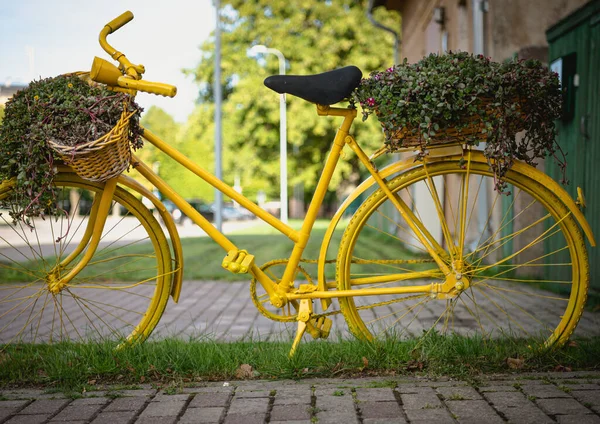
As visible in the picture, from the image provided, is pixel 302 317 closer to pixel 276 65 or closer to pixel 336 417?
A: pixel 336 417

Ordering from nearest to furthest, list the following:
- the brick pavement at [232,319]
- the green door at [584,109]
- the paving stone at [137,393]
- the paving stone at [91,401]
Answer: the paving stone at [91,401], the paving stone at [137,393], the brick pavement at [232,319], the green door at [584,109]

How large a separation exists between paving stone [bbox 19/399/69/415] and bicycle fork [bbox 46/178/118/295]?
25.2 inches

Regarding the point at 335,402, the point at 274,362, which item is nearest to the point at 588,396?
the point at 335,402

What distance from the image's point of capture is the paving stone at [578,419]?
8.57 feet

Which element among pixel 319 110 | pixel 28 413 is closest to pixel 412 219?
pixel 319 110

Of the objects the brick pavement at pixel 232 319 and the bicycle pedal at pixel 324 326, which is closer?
the bicycle pedal at pixel 324 326

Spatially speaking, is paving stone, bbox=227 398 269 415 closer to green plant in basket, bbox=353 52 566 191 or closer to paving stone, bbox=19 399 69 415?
paving stone, bbox=19 399 69 415

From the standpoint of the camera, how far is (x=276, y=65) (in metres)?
28.5

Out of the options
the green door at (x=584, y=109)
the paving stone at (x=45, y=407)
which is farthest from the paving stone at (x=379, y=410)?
the green door at (x=584, y=109)

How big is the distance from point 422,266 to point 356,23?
2123 centimetres

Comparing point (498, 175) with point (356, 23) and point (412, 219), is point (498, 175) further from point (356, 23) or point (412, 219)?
point (356, 23)

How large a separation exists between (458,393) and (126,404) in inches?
54.7

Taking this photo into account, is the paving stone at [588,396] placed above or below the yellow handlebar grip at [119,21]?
below

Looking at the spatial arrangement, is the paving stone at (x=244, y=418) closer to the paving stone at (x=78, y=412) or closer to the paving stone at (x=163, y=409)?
the paving stone at (x=163, y=409)
